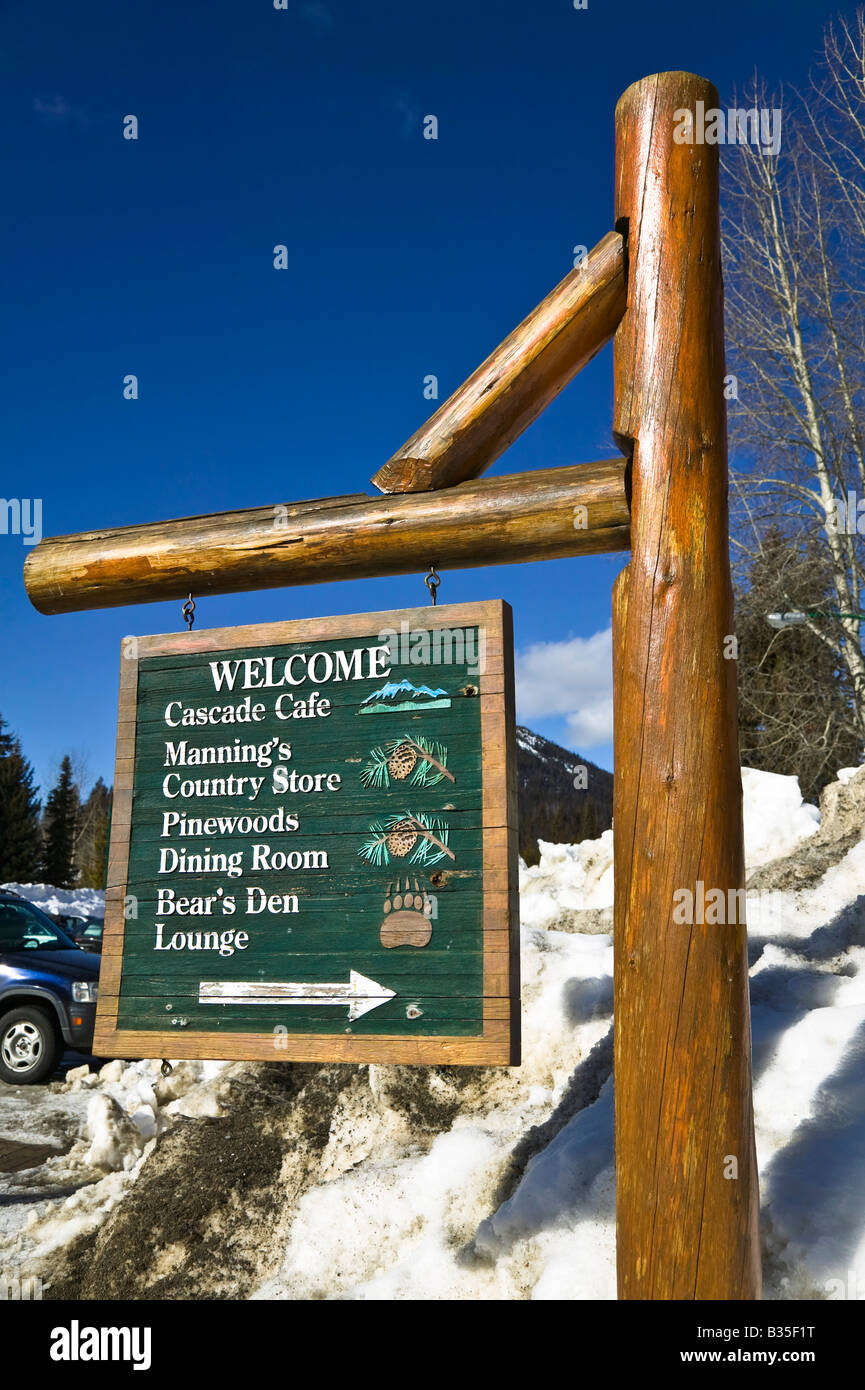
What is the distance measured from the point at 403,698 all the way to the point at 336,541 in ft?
1.85

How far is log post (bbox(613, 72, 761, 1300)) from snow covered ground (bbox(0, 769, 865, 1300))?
0.66 metres

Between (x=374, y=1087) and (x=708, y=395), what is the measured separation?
434 cm

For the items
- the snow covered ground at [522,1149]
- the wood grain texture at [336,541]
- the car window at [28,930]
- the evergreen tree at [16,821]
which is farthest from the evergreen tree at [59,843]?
the wood grain texture at [336,541]

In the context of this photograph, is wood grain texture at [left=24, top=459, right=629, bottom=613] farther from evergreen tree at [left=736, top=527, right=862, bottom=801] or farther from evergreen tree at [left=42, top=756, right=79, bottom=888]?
evergreen tree at [left=42, top=756, right=79, bottom=888]

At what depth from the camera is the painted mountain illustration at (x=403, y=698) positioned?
3.17m

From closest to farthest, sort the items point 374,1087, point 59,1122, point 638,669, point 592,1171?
point 638,669 → point 592,1171 → point 374,1087 → point 59,1122

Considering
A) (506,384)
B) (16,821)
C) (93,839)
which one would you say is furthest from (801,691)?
(93,839)

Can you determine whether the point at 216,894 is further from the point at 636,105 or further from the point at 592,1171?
the point at 636,105

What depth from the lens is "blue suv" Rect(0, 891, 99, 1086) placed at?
9242mm

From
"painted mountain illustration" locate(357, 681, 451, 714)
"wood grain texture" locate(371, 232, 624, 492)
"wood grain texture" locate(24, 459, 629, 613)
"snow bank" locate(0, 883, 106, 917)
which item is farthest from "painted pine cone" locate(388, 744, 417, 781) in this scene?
"snow bank" locate(0, 883, 106, 917)

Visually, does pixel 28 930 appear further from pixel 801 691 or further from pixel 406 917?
pixel 801 691

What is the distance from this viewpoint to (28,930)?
1038 centimetres
